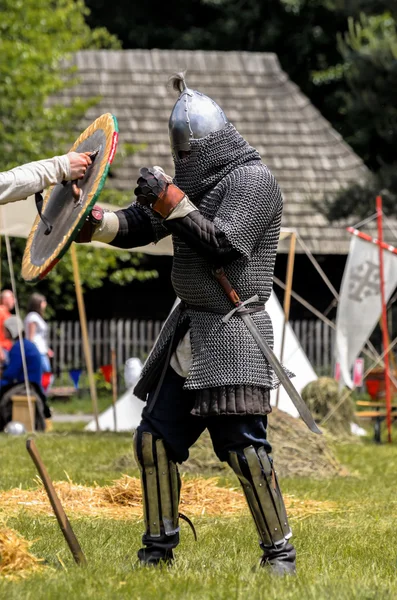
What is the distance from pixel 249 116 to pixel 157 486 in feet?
57.8

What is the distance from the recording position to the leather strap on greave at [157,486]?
4.28m

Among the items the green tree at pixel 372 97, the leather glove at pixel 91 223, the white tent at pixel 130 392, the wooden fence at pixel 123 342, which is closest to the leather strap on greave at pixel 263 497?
the leather glove at pixel 91 223

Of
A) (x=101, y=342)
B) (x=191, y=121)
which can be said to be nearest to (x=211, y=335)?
(x=191, y=121)

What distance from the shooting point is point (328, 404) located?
12016 mm

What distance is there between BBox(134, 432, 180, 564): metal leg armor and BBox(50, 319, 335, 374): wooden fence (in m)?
13.8

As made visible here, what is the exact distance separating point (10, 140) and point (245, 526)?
11960 mm

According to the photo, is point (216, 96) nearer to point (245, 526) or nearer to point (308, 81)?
point (308, 81)

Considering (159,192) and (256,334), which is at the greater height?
(159,192)

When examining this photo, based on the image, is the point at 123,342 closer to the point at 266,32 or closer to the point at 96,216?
the point at 266,32

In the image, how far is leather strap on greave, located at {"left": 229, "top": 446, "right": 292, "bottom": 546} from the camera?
4176mm

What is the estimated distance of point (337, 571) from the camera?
4223 millimetres

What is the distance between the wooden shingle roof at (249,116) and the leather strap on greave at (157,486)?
1512 centimetres

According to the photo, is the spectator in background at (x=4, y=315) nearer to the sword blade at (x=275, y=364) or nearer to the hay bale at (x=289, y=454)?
the hay bale at (x=289, y=454)

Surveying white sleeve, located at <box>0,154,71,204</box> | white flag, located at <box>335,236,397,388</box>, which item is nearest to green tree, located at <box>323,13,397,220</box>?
white flag, located at <box>335,236,397,388</box>
